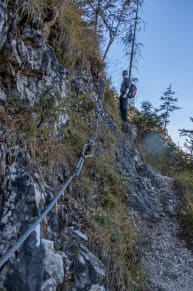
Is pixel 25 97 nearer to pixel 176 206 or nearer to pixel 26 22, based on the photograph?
pixel 26 22

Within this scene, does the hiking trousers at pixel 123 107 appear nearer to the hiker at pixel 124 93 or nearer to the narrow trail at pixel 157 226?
the hiker at pixel 124 93

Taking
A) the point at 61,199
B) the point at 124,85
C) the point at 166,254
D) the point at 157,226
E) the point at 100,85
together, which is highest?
the point at 124,85

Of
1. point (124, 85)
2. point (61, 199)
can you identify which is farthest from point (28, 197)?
point (124, 85)

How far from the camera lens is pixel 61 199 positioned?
297 cm

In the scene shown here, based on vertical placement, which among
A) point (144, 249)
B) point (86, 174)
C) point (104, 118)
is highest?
point (104, 118)

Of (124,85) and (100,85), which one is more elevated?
(124,85)

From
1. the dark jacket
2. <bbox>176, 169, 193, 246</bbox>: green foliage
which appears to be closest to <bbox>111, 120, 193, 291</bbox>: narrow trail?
<bbox>176, 169, 193, 246</bbox>: green foliage

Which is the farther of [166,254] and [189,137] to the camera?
[189,137]

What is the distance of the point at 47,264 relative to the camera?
6.91ft

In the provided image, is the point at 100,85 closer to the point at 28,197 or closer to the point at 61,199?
the point at 61,199

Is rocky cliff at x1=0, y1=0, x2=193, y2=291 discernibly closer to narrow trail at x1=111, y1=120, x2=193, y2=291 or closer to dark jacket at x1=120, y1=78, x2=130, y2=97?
narrow trail at x1=111, y1=120, x2=193, y2=291

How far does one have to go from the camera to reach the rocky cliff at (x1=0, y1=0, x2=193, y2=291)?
2.15 meters

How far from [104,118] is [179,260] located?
340cm

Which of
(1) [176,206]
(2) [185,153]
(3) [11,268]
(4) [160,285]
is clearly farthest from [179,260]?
(2) [185,153]
